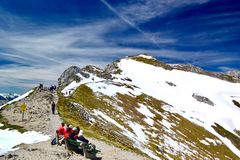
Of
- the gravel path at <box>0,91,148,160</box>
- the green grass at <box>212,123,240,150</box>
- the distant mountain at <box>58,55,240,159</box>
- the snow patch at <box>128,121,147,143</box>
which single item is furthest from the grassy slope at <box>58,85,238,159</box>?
the green grass at <box>212,123,240,150</box>

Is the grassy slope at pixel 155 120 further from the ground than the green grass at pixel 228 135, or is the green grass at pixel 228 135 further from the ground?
the grassy slope at pixel 155 120

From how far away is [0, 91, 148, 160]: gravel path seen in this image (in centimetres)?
3859

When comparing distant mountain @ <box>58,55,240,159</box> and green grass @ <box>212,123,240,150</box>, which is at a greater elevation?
distant mountain @ <box>58,55,240,159</box>

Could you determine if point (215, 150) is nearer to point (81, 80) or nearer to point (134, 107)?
point (134, 107)

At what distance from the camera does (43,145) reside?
144ft

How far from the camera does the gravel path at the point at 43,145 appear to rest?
3859cm

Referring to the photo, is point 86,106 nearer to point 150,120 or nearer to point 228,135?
point 150,120

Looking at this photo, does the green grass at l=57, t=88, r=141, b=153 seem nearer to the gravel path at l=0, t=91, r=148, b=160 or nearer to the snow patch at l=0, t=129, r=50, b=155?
the gravel path at l=0, t=91, r=148, b=160

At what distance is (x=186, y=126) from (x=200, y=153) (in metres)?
28.3

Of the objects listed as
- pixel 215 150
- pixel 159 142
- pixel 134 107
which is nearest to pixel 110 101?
pixel 134 107

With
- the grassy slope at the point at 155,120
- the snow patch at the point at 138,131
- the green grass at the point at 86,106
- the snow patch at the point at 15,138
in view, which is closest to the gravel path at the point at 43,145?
the snow patch at the point at 15,138

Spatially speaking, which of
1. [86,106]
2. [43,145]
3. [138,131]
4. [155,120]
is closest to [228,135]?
[155,120]

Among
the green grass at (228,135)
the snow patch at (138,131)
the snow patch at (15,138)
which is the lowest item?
the green grass at (228,135)

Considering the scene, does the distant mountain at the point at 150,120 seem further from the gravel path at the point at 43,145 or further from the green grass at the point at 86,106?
the gravel path at the point at 43,145
